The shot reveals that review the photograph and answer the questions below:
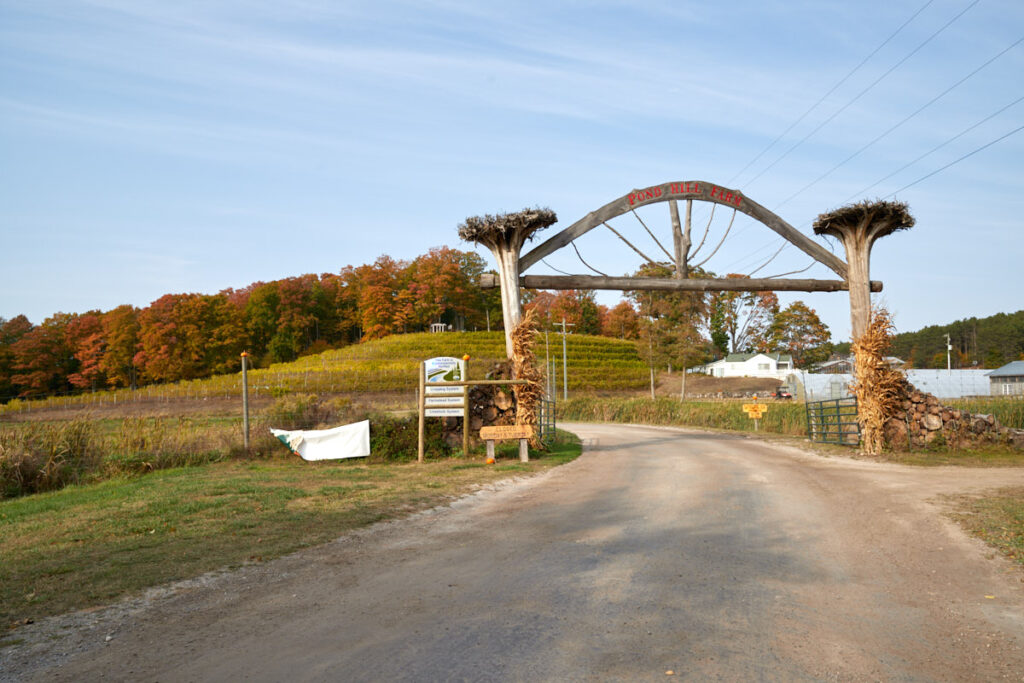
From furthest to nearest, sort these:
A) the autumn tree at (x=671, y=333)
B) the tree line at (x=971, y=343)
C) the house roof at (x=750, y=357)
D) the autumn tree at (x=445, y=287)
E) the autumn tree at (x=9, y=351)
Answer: the tree line at (x=971, y=343)
the autumn tree at (x=445, y=287)
the house roof at (x=750, y=357)
the autumn tree at (x=9, y=351)
the autumn tree at (x=671, y=333)

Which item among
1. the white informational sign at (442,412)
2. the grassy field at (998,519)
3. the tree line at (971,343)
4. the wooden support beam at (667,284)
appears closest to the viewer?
the grassy field at (998,519)

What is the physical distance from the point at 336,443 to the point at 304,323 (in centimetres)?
8187

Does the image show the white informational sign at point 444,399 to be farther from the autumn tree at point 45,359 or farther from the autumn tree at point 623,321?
the autumn tree at point 623,321

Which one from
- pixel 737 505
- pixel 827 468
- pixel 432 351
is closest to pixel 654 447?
pixel 827 468

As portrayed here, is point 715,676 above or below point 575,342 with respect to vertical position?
below

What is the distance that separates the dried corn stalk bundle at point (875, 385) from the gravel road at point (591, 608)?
7400 millimetres

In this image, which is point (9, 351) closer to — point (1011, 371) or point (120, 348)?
point (120, 348)

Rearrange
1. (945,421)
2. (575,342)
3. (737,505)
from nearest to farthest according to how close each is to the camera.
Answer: (737,505)
(945,421)
(575,342)

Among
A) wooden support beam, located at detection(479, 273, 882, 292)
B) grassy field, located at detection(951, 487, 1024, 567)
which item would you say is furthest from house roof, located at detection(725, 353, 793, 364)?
grassy field, located at detection(951, 487, 1024, 567)

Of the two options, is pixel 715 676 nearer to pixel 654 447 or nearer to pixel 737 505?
pixel 737 505

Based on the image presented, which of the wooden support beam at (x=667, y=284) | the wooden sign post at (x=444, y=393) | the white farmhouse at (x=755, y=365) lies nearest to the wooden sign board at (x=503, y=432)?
the wooden sign post at (x=444, y=393)

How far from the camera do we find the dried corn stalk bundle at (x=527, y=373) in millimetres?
16047

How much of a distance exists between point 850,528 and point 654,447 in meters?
10.3

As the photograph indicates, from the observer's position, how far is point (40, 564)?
6.72m
